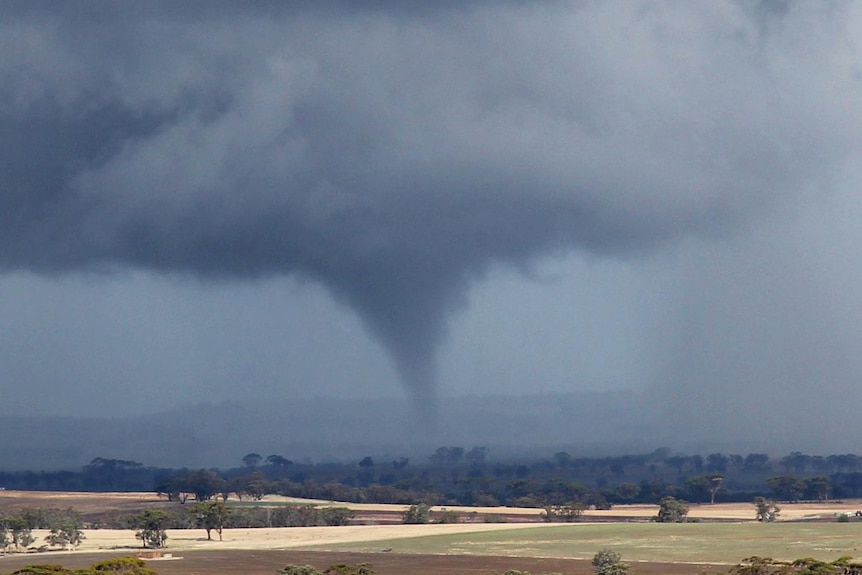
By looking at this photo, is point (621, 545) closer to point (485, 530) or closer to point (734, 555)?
point (734, 555)

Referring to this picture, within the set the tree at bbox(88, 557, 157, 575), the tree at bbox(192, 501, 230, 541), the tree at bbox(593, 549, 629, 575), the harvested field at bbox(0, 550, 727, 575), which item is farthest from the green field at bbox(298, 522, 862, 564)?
the tree at bbox(88, 557, 157, 575)

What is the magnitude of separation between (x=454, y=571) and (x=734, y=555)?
3111 centimetres

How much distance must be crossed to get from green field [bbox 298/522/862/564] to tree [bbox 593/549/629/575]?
12.3 metres

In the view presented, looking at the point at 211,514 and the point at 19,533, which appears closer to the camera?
the point at 19,533

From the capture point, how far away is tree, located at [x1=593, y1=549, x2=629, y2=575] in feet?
339

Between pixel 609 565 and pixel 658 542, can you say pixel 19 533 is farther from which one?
pixel 609 565

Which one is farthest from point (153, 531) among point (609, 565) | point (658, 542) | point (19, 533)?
point (609, 565)

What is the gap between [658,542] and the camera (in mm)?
156500

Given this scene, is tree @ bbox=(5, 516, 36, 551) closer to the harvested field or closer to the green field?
the harvested field

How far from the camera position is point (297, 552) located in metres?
152

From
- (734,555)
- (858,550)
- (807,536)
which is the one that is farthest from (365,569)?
(807,536)

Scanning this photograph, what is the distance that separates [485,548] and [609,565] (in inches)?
1814

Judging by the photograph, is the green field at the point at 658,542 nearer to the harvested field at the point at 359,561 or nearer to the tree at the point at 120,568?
the harvested field at the point at 359,561

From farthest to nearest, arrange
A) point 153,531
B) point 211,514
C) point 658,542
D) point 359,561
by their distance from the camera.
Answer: point 211,514
point 153,531
point 658,542
point 359,561
